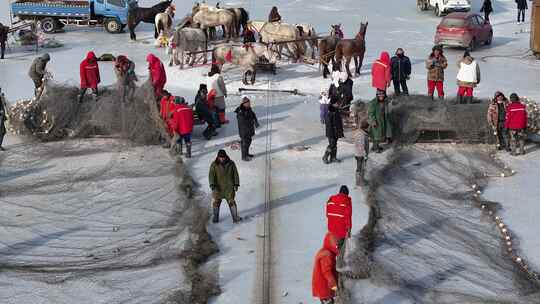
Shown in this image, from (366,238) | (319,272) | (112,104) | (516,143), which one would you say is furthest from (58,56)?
(319,272)

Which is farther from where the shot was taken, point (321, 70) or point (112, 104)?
point (321, 70)

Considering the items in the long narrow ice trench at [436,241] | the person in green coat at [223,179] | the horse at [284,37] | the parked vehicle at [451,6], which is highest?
the parked vehicle at [451,6]

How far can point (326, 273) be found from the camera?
33.7 ft

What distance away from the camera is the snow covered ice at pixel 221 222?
11977mm

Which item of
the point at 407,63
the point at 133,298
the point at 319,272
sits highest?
the point at 407,63

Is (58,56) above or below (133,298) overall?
above

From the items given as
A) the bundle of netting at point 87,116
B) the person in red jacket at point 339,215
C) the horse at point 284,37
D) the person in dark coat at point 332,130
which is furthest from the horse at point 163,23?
the person in red jacket at point 339,215

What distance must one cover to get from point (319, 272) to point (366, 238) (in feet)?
10.3

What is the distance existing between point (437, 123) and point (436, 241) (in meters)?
5.26

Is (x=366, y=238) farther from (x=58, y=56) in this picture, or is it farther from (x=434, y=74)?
(x=58, y=56)

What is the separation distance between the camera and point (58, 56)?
2836cm

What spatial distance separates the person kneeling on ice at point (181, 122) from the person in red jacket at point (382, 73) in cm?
535

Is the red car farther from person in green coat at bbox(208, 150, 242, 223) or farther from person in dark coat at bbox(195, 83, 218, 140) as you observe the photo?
person in green coat at bbox(208, 150, 242, 223)

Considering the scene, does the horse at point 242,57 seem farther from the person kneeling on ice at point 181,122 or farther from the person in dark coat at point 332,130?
the person in dark coat at point 332,130
